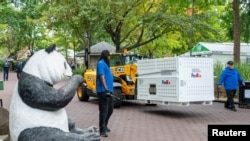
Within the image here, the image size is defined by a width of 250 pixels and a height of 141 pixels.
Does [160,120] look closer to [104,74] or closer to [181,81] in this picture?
[181,81]

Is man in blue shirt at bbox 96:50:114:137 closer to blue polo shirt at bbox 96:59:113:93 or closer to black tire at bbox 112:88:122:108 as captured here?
blue polo shirt at bbox 96:59:113:93

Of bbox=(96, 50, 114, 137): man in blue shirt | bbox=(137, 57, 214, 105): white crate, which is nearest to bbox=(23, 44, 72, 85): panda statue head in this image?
bbox=(96, 50, 114, 137): man in blue shirt

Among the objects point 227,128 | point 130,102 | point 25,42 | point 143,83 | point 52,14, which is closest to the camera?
point 227,128

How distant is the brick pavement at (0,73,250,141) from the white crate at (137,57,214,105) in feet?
1.90

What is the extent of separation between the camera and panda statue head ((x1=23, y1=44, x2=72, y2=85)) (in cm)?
416

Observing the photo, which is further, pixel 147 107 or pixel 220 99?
pixel 220 99

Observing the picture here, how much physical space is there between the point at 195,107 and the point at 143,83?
2561 mm

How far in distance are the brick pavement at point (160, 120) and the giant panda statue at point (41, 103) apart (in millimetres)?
4162

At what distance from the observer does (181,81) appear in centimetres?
1158

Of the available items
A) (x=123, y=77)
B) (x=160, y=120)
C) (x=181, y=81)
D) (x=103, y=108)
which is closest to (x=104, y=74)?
(x=103, y=108)

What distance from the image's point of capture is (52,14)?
85.3ft

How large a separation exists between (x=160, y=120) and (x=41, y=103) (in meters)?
7.56

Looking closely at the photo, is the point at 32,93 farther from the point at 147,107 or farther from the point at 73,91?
the point at 147,107

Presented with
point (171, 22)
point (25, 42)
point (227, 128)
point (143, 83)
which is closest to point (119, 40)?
point (171, 22)
